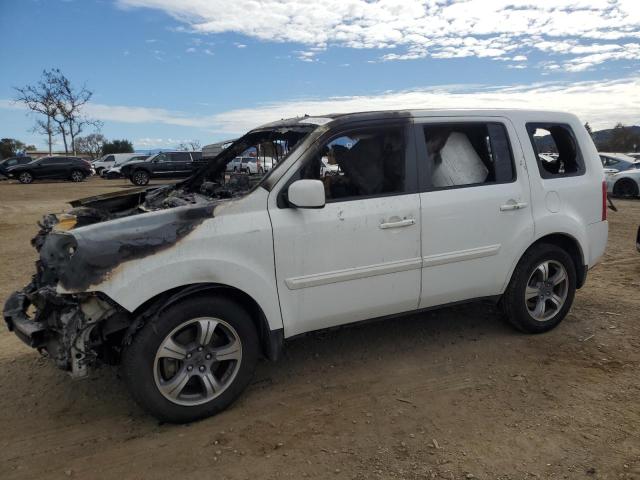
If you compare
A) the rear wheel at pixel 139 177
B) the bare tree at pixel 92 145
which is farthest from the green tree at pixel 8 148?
the rear wheel at pixel 139 177

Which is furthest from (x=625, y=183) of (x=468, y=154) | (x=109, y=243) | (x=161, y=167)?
(x=161, y=167)

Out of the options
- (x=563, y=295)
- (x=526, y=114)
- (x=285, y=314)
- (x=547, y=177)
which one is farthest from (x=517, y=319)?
(x=285, y=314)

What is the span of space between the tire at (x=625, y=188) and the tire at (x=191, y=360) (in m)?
16.3

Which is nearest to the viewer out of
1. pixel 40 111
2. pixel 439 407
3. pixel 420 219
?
pixel 439 407

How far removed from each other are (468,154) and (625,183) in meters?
14.7

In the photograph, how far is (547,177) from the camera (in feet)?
14.0

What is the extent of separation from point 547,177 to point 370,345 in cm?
206

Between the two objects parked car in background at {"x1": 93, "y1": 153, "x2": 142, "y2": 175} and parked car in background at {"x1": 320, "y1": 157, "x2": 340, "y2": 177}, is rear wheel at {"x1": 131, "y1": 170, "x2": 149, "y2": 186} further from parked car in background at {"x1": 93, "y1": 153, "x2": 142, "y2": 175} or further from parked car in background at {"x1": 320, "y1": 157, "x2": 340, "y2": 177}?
parked car in background at {"x1": 320, "y1": 157, "x2": 340, "y2": 177}

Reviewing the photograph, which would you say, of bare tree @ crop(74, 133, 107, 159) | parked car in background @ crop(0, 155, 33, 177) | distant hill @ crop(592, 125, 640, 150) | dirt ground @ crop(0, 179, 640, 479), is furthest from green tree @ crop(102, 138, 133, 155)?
dirt ground @ crop(0, 179, 640, 479)

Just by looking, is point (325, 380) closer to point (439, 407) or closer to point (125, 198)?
point (439, 407)

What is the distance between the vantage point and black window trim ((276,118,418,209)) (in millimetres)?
3353

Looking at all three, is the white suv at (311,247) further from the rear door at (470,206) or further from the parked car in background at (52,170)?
the parked car in background at (52,170)

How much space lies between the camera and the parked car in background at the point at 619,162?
57.5 feet

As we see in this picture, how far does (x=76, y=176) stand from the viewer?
30.4 m
